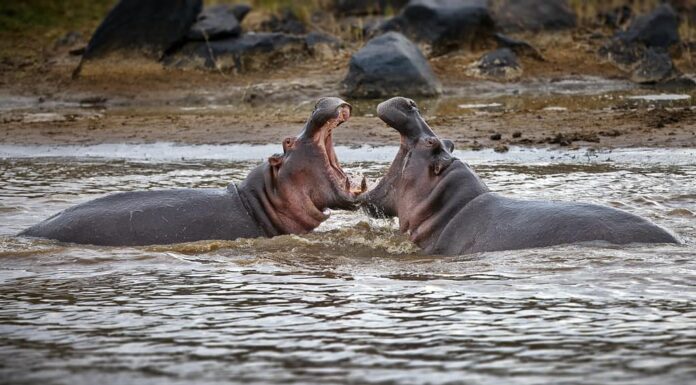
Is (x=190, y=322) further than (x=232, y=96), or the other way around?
(x=232, y=96)

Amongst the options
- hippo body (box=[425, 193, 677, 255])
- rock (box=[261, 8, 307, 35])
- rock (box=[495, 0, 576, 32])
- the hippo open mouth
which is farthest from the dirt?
hippo body (box=[425, 193, 677, 255])

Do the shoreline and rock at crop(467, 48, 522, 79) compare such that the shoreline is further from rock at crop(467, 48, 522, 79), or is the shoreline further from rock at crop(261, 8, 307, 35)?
rock at crop(261, 8, 307, 35)

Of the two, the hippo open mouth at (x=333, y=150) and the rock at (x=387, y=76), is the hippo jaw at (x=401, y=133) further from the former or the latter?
the rock at (x=387, y=76)

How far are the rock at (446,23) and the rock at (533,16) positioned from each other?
0.96m

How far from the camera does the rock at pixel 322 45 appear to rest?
18969mm

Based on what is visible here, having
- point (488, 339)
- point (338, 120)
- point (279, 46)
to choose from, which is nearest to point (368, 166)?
point (338, 120)

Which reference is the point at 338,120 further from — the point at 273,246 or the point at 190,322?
the point at 190,322

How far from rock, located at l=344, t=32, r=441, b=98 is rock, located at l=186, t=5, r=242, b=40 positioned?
2982mm

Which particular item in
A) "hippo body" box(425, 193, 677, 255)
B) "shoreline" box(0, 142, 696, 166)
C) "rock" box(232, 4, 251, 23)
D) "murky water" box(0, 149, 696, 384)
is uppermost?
"rock" box(232, 4, 251, 23)

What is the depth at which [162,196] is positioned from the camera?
7883mm

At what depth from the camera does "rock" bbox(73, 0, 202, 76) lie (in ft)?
60.4

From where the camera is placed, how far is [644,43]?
18.8 meters

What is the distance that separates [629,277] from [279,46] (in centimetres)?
1332

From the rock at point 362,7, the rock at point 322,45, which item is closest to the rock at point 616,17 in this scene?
the rock at point 362,7
